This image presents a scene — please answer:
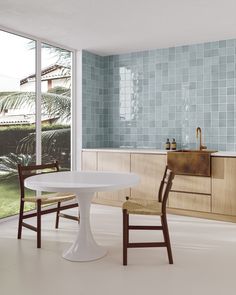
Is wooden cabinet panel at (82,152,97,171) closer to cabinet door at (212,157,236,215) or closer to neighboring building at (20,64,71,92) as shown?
neighboring building at (20,64,71,92)

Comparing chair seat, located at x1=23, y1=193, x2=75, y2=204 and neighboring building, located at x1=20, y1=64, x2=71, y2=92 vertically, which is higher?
neighboring building, located at x1=20, y1=64, x2=71, y2=92

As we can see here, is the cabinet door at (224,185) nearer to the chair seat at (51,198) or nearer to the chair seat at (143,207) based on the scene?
the chair seat at (143,207)

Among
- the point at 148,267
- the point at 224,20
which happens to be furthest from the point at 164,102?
the point at 148,267

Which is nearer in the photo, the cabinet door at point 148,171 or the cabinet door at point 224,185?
the cabinet door at point 224,185

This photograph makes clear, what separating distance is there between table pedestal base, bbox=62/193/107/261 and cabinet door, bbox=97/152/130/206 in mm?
1980

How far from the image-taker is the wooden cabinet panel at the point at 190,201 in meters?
4.53

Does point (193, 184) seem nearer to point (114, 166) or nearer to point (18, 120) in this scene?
point (114, 166)

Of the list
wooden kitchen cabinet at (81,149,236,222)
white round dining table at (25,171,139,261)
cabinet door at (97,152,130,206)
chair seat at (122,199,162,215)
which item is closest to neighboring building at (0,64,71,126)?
cabinet door at (97,152,130,206)

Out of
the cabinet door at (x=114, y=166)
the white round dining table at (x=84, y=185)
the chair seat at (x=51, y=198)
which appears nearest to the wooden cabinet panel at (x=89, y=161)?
the cabinet door at (x=114, y=166)

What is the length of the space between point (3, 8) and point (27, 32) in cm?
90

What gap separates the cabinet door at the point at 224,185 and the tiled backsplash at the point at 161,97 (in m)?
0.73

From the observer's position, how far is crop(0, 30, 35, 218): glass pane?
4.74 m

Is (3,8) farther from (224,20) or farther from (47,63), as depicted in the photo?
(224,20)

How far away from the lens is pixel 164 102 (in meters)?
5.54
